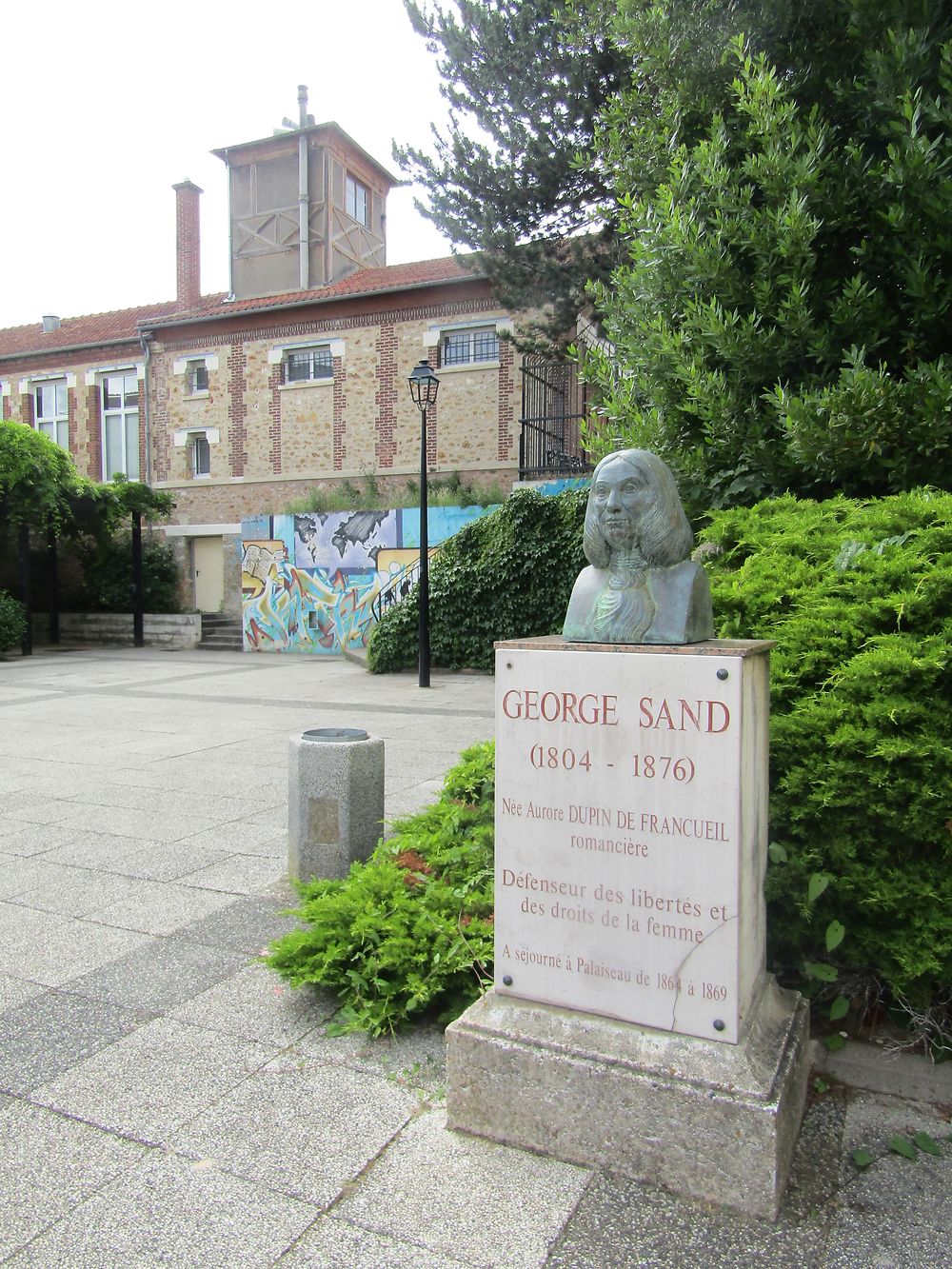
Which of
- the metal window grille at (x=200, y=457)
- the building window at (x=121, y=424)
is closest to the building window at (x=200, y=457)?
the metal window grille at (x=200, y=457)

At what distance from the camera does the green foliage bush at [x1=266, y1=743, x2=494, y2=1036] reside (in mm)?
3014

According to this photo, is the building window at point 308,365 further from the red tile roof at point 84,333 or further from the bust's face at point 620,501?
the bust's face at point 620,501

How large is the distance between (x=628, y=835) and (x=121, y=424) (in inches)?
1077

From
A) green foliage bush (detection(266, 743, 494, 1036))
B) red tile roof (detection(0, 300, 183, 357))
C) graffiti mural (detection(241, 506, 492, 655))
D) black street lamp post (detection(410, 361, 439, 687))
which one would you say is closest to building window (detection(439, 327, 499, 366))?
graffiti mural (detection(241, 506, 492, 655))

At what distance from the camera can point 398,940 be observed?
10.1 feet

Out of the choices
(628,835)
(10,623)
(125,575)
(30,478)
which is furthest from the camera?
(125,575)

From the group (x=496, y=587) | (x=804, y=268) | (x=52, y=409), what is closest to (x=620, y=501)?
(x=804, y=268)

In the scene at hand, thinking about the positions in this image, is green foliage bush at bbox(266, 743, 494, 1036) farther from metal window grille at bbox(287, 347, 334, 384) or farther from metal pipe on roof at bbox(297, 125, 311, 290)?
metal pipe on roof at bbox(297, 125, 311, 290)

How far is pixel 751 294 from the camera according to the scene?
525 centimetres

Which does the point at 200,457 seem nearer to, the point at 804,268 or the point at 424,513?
the point at 424,513

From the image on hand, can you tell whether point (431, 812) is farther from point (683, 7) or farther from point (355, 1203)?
point (683, 7)

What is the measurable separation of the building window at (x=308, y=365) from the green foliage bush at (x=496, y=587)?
10.00 m

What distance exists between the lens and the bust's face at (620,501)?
2570mm

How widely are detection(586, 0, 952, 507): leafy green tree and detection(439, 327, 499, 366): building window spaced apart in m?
15.5
